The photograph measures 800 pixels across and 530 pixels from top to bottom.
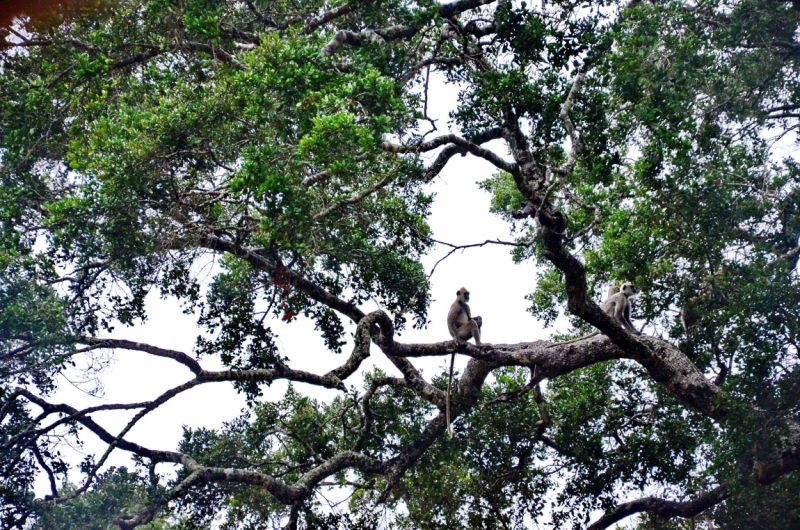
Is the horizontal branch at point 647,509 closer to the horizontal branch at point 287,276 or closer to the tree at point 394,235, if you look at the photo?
the tree at point 394,235

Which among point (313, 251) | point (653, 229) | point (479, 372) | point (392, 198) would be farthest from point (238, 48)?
point (653, 229)

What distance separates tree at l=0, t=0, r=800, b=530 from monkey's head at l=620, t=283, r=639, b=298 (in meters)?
0.16

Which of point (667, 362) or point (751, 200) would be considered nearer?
point (667, 362)

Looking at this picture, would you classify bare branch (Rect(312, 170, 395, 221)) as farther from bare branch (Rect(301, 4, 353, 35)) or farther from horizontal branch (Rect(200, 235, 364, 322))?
bare branch (Rect(301, 4, 353, 35))

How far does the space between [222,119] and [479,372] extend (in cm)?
465

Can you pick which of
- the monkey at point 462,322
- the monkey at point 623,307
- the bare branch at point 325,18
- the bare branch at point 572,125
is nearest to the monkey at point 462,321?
the monkey at point 462,322

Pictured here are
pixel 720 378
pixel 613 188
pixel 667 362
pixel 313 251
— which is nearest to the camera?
pixel 313 251

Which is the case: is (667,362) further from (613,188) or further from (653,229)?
(613,188)

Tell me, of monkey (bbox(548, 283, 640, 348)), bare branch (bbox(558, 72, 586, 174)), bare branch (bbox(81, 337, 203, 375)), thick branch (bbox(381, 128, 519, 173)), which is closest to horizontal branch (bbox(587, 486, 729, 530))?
monkey (bbox(548, 283, 640, 348))

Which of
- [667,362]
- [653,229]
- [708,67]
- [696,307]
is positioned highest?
[708,67]

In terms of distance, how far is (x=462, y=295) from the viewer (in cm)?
1074

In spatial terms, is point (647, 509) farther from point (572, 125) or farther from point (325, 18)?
point (325, 18)

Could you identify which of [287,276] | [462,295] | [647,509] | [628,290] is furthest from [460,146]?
[647,509]

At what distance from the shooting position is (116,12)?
8.34 metres
